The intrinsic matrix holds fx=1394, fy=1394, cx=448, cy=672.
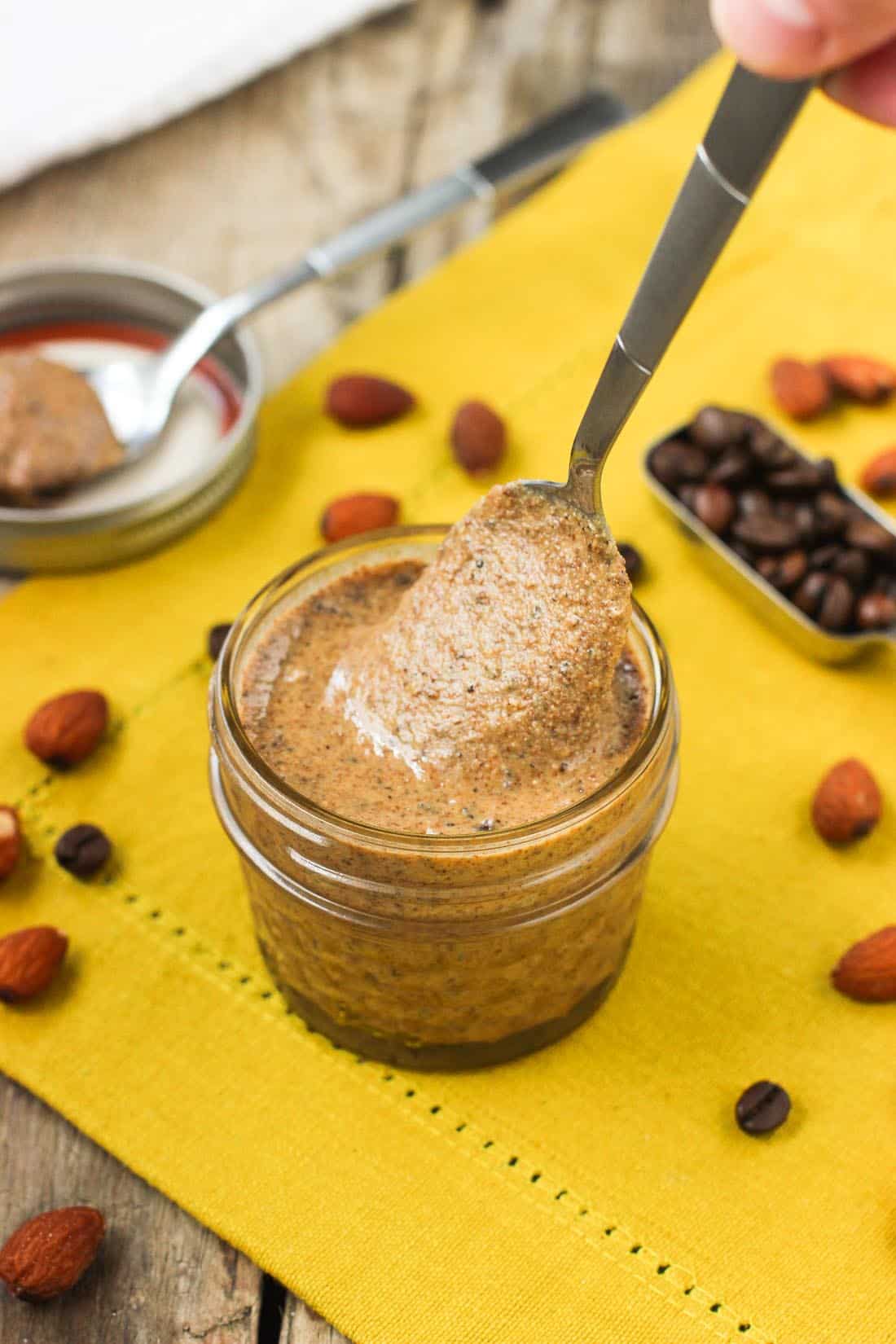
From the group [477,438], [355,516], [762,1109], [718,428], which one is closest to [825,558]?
[718,428]

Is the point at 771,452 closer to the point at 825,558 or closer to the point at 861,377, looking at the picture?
the point at 825,558

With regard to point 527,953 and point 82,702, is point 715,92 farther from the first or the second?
point 527,953

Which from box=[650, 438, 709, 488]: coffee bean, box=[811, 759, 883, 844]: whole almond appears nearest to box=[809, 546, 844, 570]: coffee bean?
box=[650, 438, 709, 488]: coffee bean

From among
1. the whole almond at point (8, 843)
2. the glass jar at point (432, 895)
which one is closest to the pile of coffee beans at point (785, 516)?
the glass jar at point (432, 895)

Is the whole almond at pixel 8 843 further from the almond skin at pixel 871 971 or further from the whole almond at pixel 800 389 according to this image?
the whole almond at pixel 800 389

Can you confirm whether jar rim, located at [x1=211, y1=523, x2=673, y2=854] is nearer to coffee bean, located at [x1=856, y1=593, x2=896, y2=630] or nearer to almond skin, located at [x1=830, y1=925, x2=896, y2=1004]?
almond skin, located at [x1=830, y1=925, x2=896, y2=1004]
